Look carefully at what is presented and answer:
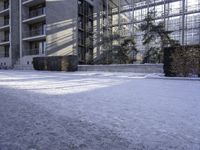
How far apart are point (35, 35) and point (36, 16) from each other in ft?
8.95

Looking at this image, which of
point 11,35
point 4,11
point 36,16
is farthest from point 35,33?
point 4,11

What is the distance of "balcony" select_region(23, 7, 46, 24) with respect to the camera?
2980cm

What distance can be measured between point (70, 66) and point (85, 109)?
54.6 ft

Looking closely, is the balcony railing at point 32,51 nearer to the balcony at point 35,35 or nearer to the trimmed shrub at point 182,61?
the balcony at point 35,35

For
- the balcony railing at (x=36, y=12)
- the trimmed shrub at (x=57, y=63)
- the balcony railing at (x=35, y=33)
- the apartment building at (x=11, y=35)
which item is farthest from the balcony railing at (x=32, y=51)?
the trimmed shrub at (x=57, y=63)

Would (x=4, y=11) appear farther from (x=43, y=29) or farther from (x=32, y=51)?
(x=43, y=29)

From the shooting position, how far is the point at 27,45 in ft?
106

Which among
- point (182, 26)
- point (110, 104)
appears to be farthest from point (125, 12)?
point (110, 104)

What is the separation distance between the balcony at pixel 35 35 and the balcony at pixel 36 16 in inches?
58.6

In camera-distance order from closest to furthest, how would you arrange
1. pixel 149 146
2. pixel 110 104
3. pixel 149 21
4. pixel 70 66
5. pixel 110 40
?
1. pixel 149 146
2. pixel 110 104
3. pixel 70 66
4. pixel 149 21
5. pixel 110 40

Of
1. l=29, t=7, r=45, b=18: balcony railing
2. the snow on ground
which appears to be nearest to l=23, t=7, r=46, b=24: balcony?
l=29, t=7, r=45, b=18: balcony railing

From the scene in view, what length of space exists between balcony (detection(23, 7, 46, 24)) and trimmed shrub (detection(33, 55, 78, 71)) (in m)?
8.24

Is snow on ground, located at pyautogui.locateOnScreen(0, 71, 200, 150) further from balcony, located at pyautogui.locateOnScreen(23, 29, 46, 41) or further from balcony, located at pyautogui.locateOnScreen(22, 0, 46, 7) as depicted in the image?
balcony, located at pyautogui.locateOnScreen(22, 0, 46, 7)

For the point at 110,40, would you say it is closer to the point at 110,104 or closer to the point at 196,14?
the point at 196,14
